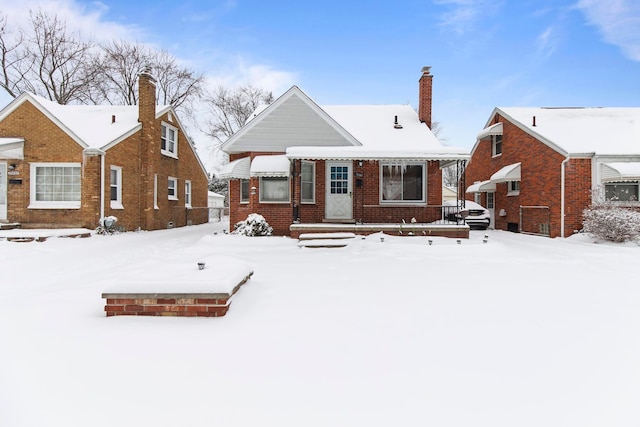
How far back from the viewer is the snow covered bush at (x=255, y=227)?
43.5ft

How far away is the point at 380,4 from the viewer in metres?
13.4

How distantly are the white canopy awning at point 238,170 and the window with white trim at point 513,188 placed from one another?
14.6 m

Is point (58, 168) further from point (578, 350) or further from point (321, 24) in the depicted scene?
point (578, 350)

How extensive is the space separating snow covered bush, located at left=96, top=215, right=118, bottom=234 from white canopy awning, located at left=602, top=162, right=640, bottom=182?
21326mm

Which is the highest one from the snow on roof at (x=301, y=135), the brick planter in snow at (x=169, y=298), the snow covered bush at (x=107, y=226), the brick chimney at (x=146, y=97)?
the brick chimney at (x=146, y=97)

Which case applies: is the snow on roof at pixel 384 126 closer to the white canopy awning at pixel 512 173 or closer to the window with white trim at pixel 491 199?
the white canopy awning at pixel 512 173

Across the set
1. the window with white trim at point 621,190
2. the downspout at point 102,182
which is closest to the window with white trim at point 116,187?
the downspout at point 102,182

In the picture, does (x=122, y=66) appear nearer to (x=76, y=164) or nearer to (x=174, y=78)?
(x=174, y=78)

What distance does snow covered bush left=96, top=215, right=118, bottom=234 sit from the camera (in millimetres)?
14648

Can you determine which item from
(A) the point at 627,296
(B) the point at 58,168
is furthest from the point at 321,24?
(A) the point at 627,296

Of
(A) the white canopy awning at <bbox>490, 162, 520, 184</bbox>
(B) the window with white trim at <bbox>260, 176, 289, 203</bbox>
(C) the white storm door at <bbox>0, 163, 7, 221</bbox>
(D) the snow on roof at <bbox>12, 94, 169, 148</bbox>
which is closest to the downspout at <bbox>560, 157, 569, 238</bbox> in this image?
(A) the white canopy awning at <bbox>490, 162, 520, 184</bbox>

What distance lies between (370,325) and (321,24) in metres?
16.5

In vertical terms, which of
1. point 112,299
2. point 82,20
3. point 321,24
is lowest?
point 112,299

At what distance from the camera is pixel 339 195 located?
1482 centimetres
